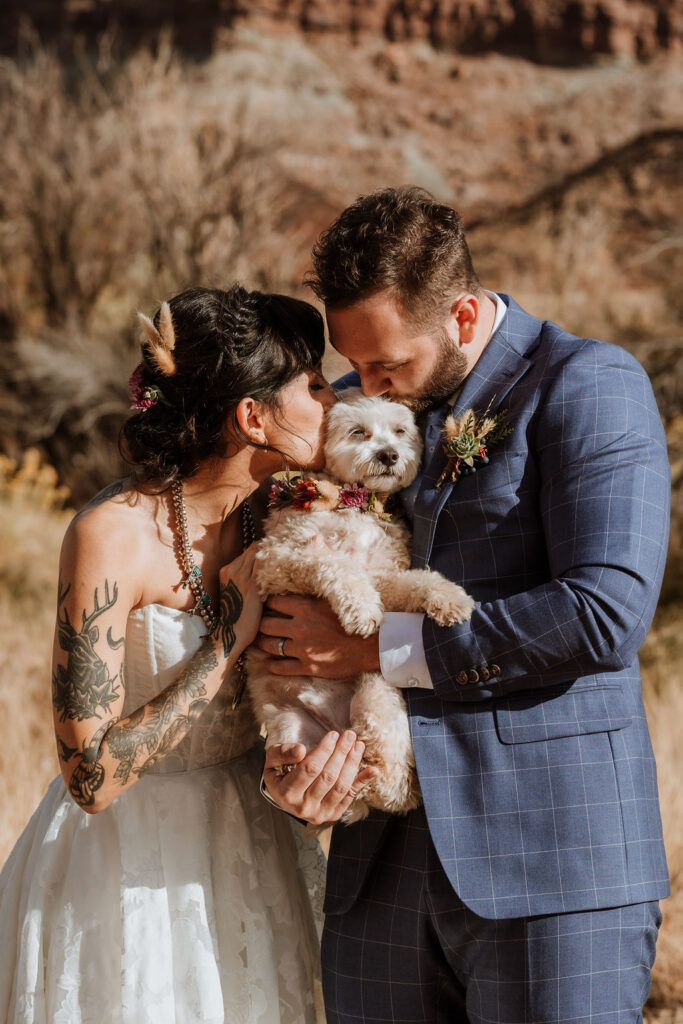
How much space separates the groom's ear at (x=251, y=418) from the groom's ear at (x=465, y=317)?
2.20ft

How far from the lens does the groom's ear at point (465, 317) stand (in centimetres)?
279

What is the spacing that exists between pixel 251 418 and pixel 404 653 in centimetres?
91

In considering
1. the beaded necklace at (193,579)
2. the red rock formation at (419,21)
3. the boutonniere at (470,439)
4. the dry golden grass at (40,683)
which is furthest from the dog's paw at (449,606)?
the red rock formation at (419,21)

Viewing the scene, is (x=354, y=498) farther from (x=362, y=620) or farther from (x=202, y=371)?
(x=202, y=371)

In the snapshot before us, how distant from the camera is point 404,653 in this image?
8.25 ft

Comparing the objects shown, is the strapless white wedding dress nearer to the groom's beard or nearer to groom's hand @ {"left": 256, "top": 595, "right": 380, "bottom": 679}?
groom's hand @ {"left": 256, "top": 595, "right": 380, "bottom": 679}

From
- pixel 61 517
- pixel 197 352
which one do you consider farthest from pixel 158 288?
pixel 197 352

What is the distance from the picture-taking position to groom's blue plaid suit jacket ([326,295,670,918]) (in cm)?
229

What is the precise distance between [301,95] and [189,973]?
Result: 45.2 feet

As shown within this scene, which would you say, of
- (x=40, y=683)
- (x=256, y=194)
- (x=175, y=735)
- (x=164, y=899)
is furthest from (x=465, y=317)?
(x=256, y=194)

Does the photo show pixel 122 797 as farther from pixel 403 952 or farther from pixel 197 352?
pixel 197 352

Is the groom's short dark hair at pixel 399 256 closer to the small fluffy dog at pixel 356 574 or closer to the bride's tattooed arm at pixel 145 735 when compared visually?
the small fluffy dog at pixel 356 574

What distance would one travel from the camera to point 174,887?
8.77 feet

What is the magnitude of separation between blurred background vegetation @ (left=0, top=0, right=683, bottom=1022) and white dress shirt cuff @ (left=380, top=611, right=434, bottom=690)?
11.0 ft
